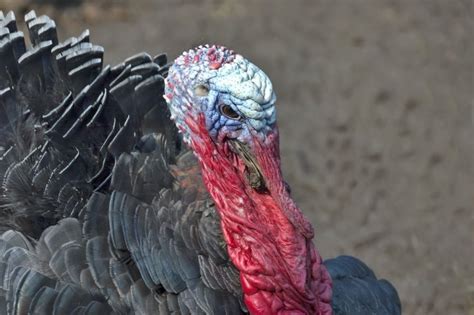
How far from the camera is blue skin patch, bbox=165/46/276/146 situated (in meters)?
3.33

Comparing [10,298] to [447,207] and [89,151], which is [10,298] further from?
[447,207]

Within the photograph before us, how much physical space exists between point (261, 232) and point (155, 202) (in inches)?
16.0

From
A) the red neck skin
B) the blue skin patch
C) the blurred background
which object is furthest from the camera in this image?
the blurred background

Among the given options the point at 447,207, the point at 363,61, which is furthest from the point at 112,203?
the point at 363,61

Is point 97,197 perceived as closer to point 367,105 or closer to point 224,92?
point 224,92

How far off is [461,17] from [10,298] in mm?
5246

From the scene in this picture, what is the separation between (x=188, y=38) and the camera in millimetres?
7707

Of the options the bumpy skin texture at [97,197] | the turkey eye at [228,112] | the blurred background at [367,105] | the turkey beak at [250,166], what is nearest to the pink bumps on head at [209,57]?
the turkey eye at [228,112]

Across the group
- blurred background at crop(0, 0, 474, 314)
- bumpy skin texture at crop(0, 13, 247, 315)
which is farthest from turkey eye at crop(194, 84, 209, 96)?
blurred background at crop(0, 0, 474, 314)

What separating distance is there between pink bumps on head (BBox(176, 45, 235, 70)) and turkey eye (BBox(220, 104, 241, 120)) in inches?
5.4

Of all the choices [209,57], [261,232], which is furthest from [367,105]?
[209,57]

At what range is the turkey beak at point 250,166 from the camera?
3.41 metres

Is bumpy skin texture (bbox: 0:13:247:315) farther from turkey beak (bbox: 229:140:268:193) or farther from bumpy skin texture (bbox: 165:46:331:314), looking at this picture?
turkey beak (bbox: 229:140:268:193)

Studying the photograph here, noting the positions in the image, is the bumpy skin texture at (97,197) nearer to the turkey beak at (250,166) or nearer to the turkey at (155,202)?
the turkey at (155,202)
